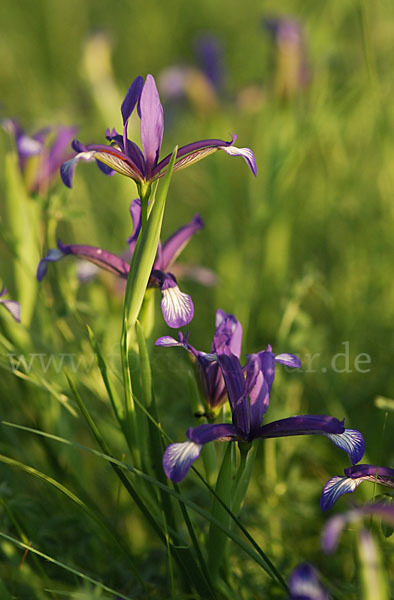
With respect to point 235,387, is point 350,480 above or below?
below

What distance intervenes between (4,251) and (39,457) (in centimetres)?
135

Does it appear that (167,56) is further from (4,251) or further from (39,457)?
(39,457)

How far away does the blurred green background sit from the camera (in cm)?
148

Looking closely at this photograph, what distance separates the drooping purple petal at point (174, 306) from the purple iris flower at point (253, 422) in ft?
0.31

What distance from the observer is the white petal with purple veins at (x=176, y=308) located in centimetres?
93

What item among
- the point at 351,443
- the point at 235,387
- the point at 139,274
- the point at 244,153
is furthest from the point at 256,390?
the point at 244,153

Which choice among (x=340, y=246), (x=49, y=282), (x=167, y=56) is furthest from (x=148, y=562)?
(x=167, y=56)

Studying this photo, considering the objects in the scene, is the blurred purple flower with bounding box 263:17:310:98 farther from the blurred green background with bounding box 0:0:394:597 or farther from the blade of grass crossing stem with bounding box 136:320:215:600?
the blade of grass crossing stem with bounding box 136:320:215:600

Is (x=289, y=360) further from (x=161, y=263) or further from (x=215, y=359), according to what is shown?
(x=161, y=263)

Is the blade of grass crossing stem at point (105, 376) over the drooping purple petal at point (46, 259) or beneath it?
beneath

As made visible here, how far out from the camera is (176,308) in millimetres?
955

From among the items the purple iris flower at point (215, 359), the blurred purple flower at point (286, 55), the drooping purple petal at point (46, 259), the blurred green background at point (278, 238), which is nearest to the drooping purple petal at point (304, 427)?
the purple iris flower at point (215, 359)

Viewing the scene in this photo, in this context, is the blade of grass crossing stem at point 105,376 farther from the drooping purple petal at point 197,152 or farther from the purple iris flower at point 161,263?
the drooping purple petal at point 197,152

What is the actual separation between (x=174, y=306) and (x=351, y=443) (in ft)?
1.22
